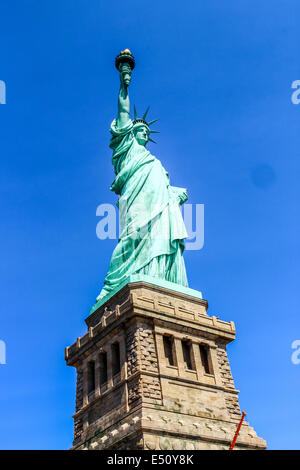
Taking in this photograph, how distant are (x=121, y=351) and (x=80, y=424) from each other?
172 inches

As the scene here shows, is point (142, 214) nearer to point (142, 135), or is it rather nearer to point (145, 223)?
point (145, 223)

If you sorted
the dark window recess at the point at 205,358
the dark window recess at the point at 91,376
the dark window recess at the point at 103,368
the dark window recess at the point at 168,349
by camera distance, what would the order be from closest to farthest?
the dark window recess at the point at 168,349 → the dark window recess at the point at 103,368 → the dark window recess at the point at 205,358 → the dark window recess at the point at 91,376

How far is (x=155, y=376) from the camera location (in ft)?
84.6

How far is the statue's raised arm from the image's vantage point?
3916cm

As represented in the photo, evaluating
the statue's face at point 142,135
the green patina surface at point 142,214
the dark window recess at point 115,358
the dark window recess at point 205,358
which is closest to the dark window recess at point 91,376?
the dark window recess at point 115,358

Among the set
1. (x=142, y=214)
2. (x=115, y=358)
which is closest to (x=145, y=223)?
(x=142, y=214)

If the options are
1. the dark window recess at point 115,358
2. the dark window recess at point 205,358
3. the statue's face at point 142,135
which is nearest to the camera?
the dark window recess at point 115,358

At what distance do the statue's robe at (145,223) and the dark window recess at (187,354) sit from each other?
4276mm

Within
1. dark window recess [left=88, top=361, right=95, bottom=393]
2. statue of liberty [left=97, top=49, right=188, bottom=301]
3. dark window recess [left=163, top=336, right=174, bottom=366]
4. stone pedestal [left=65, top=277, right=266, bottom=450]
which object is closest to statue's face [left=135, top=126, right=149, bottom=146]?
statue of liberty [left=97, top=49, right=188, bottom=301]

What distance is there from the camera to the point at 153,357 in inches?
1041

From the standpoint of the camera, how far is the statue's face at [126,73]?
1601 inches

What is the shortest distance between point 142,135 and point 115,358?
1680 cm

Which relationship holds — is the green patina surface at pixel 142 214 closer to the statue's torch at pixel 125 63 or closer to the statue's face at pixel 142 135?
the statue's face at pixel 142 135
